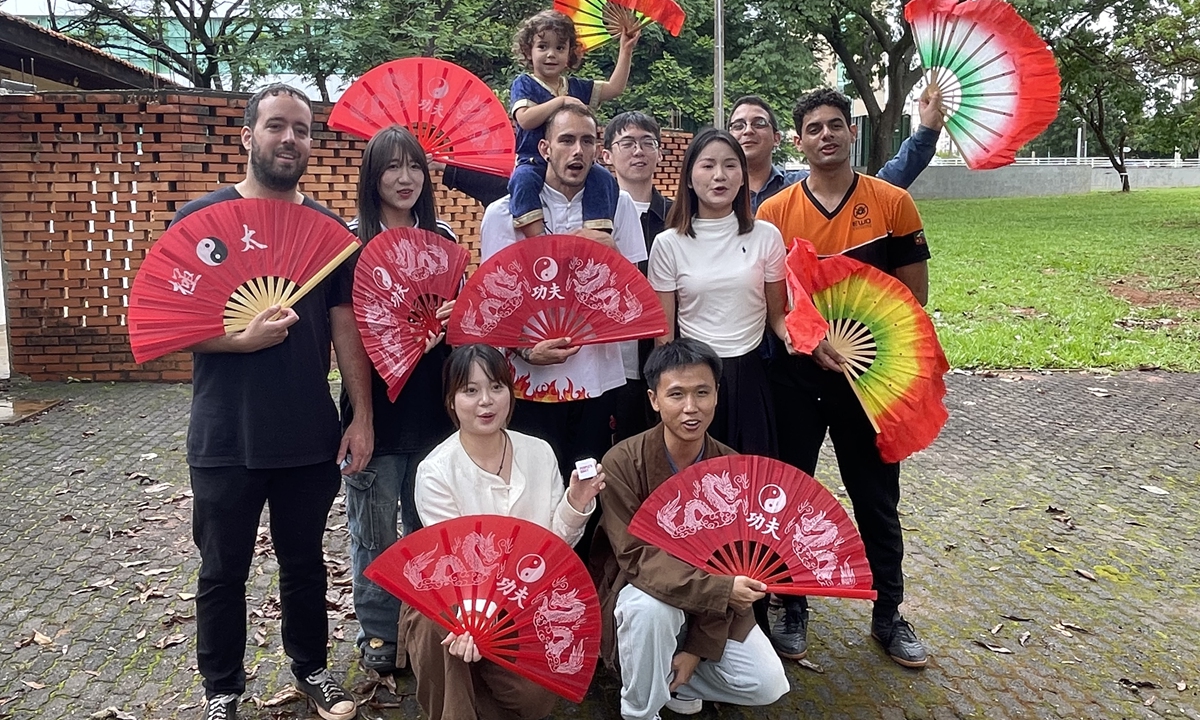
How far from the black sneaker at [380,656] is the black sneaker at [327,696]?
0.24 m

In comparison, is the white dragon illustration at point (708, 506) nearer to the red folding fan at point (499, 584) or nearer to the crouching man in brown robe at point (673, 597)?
the crouching man in brown robe at point (673, 597)

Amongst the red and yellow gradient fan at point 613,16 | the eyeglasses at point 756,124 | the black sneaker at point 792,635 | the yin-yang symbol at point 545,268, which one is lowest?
the black sneaker at point 792,635

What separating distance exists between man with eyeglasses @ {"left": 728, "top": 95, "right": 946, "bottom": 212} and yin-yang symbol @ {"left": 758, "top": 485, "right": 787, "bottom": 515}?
1.30m

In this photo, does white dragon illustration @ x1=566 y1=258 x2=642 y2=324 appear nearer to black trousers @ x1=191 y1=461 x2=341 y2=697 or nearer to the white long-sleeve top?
the white long-sleeve top

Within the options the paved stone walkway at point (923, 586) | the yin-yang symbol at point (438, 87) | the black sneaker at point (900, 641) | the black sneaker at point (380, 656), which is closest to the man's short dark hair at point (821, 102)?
the yin-yang symbol at point (438, 87)

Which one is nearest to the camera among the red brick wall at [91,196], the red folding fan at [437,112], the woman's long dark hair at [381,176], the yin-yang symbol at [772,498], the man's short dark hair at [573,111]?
the yin-yang symbol at [772,498]

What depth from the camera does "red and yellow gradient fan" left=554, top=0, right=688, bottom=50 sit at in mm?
4398

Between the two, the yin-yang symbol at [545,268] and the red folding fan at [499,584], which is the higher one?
the yin-yang symbol at [545,268]

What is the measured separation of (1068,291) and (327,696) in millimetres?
11405

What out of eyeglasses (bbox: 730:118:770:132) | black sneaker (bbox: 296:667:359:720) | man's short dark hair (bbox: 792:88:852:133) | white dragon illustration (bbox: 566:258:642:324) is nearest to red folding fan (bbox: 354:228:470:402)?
white dragon illustration (bbox: 566:258:642:324)

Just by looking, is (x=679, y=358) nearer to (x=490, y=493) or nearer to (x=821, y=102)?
(x=490, y=493)

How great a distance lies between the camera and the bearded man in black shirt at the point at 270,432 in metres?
2.79

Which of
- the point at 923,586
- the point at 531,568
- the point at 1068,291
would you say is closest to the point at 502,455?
the point at 531,568

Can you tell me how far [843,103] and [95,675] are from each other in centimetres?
348
